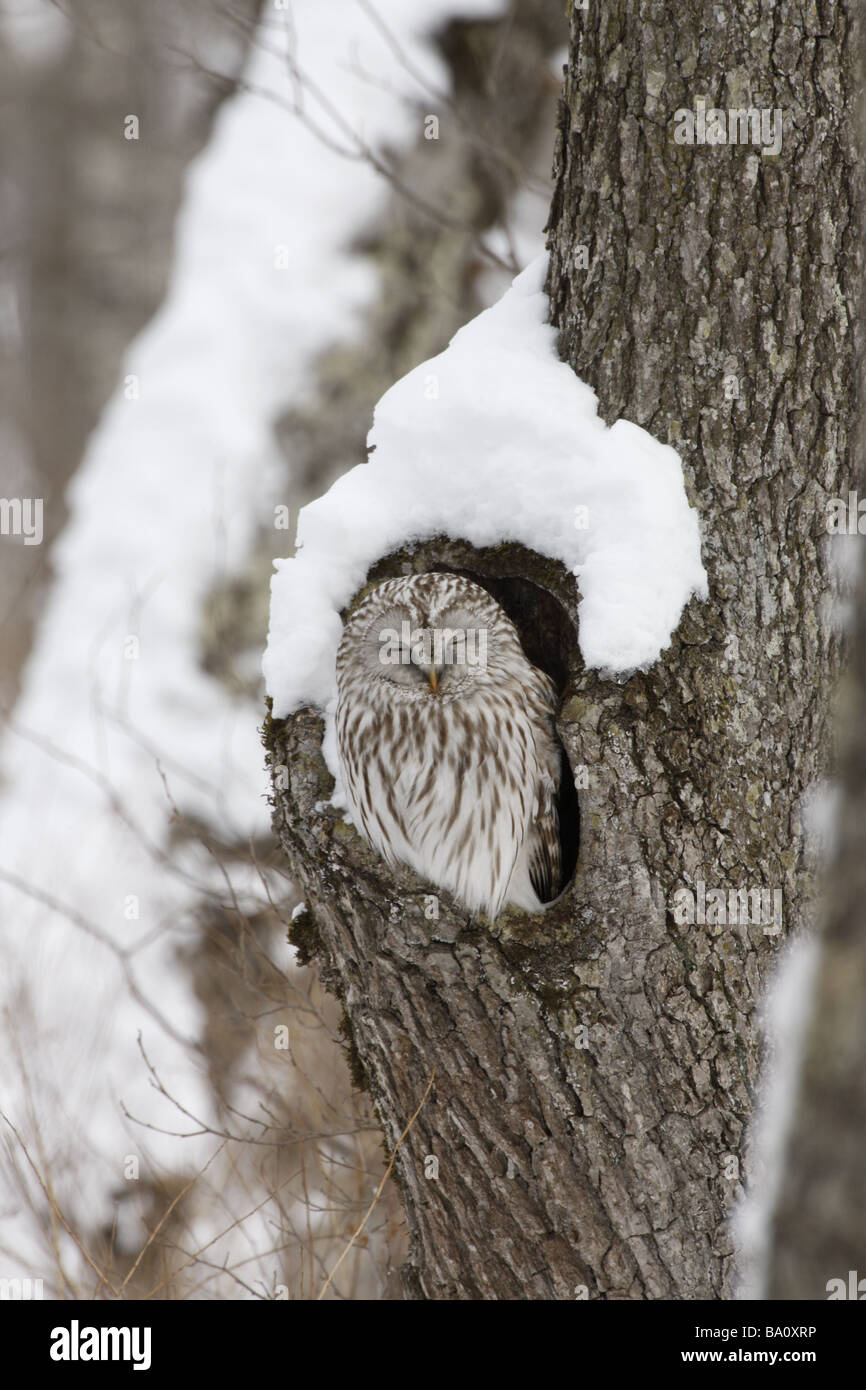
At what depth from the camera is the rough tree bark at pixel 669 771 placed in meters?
2.62

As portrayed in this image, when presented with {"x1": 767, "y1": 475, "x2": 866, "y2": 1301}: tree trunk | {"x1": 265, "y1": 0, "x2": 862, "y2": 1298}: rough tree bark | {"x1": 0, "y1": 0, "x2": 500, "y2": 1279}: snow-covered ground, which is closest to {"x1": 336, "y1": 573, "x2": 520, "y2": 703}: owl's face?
{"x1": 265, "y1": 0, "x2": 862, "y2": 1298}: rough tree bark

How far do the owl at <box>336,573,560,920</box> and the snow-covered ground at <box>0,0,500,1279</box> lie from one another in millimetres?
1910

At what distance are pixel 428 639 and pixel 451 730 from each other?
10.7 inches

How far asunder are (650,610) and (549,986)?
2.85 ft

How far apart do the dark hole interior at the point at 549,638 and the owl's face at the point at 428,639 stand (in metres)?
0.17

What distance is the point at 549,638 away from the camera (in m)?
3.38

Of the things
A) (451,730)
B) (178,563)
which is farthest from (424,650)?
(178,563)

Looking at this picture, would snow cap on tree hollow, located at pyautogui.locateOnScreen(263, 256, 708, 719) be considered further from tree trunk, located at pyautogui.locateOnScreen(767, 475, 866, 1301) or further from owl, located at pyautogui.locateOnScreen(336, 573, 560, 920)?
tree trunk, located at pyautogui.locateOnScreen(767, 475, 866, 1301)

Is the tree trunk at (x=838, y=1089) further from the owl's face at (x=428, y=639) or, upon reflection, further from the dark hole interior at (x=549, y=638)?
the dark hole interior at (x=549, y=638)

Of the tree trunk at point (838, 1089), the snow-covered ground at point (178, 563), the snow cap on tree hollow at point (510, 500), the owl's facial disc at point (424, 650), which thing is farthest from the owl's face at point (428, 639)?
the snow-covered ground at point (178, 563)

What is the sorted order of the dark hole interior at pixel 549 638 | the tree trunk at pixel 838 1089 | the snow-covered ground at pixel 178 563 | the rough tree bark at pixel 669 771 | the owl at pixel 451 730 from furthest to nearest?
the snow-covered ground at pixel 178 563
the dark hole interior at pixel 549 638
the owl at pixel 451 730
the rough tree bark at pixel 669 771
the tree trunk at pixel 838 1089

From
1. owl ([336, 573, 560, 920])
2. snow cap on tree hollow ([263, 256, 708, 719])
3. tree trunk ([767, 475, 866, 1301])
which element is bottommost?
tree trunk ([767, 475, 866, 1301])

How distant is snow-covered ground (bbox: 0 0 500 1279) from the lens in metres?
5.04
